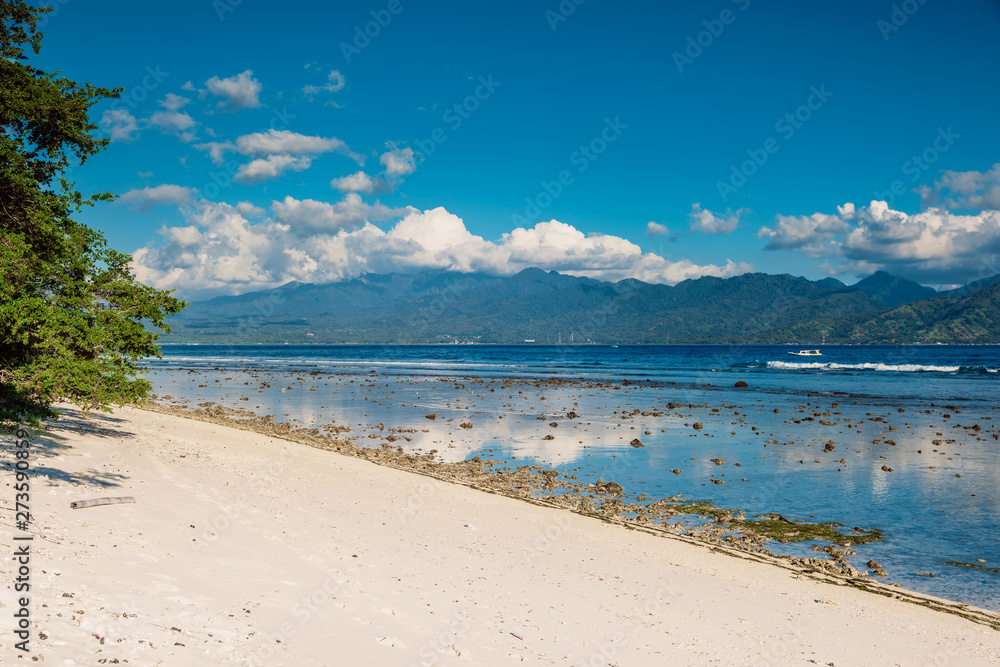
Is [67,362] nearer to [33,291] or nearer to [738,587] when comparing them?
[33,291]

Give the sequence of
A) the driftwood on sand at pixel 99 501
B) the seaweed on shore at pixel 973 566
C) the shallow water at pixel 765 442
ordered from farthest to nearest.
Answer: the shallow water at pixel 765 442 → the seaweed on shore at pixel 973 566 → the driftwood on sand at pixel 99 501

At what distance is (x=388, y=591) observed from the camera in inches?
370

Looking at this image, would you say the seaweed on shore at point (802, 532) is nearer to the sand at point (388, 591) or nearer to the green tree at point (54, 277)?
the sand at point (388, 591)

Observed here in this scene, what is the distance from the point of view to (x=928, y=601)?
35.5 feet

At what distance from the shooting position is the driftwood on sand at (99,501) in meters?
10.6

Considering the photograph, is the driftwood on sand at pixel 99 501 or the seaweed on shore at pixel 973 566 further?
the seaweed on shore at pixel 973 566

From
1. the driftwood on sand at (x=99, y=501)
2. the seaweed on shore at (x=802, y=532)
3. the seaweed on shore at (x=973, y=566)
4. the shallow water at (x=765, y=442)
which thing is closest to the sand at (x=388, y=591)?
the driftwood on sand at (x=99, y=501)

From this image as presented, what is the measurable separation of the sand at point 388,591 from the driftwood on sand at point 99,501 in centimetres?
23

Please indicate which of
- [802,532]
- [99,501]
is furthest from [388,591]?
[802,532]

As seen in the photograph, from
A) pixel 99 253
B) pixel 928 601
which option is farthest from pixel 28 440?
pixel 928 601

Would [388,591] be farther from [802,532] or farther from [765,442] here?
[765,442]

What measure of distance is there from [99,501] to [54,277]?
7.51 m

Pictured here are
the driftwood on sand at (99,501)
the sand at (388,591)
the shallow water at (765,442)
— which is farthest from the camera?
the shallow water at (765,442)

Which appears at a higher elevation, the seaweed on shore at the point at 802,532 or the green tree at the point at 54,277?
→ the green tree at the point at 54,277
